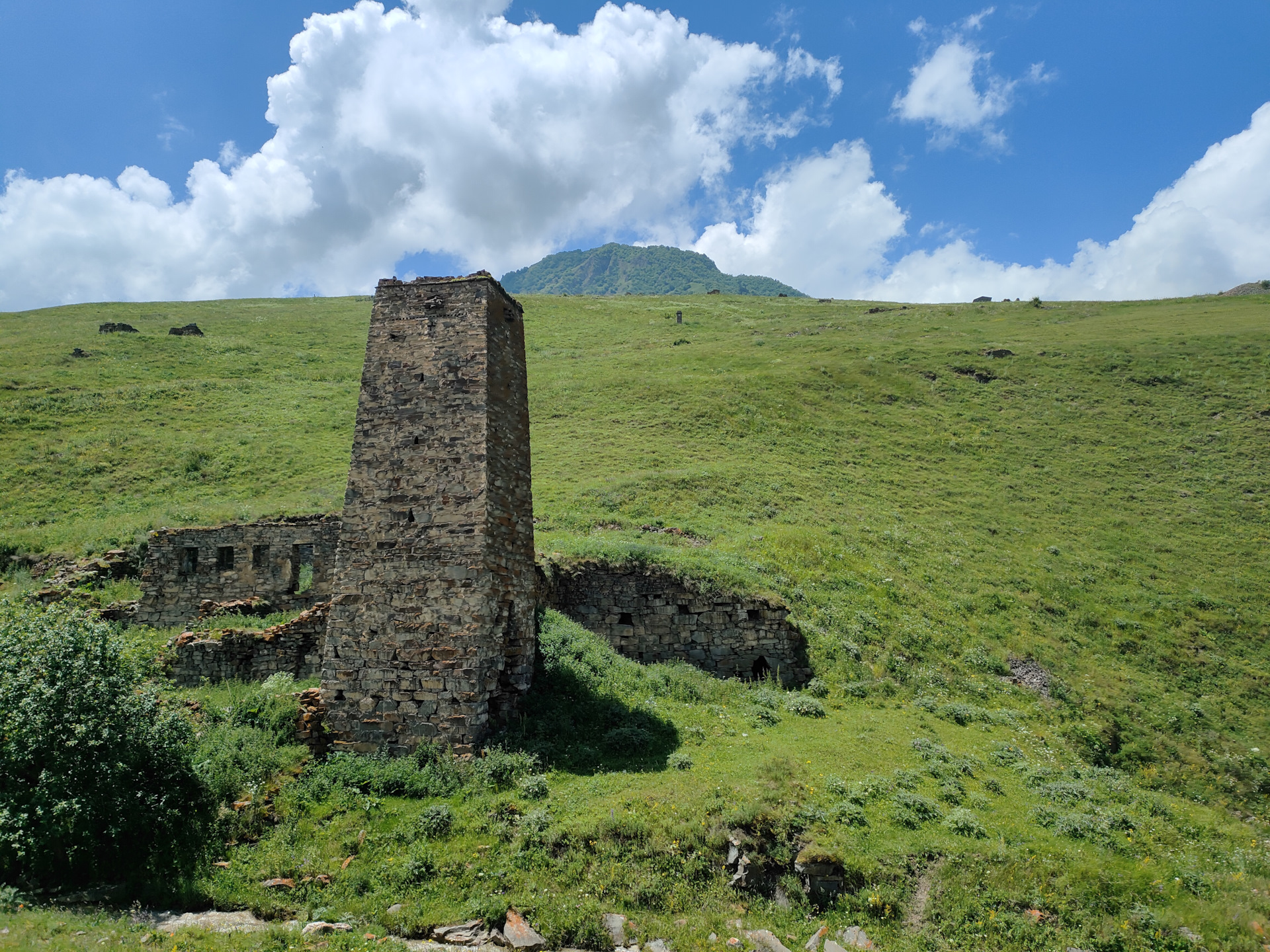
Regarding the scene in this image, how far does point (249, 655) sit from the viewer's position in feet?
47.9

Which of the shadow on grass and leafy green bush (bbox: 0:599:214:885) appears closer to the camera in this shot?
leafy green bush (bbox: 0:599:214:885)

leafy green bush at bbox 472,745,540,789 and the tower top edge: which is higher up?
the tower top edge

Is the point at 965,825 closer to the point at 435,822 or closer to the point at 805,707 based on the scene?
the point at 805,707

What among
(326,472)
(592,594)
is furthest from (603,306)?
(592,594)

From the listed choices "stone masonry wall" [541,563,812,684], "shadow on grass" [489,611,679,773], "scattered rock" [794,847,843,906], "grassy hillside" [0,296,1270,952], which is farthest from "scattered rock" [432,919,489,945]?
"stone masonry wall" [541,563,812,684]

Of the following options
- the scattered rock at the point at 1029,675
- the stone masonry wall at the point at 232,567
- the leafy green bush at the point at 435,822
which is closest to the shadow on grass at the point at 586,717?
the leafy green bush at the point at 435,822

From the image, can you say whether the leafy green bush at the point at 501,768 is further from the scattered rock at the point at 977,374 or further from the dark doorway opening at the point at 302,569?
the scattered rock at the point at 977,374

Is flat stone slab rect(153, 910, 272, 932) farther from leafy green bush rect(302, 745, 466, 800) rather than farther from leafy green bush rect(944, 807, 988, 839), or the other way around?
leafy green bush rect(944, 807, 988, 839)

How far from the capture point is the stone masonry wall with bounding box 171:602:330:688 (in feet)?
47.5

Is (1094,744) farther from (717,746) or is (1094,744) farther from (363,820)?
(363,820)

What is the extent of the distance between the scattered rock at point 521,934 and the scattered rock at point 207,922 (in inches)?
115

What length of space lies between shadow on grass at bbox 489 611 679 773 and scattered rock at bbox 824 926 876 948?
3.84 metres

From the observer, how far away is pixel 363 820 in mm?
9516

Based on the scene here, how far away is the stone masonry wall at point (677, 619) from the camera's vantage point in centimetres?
1728
